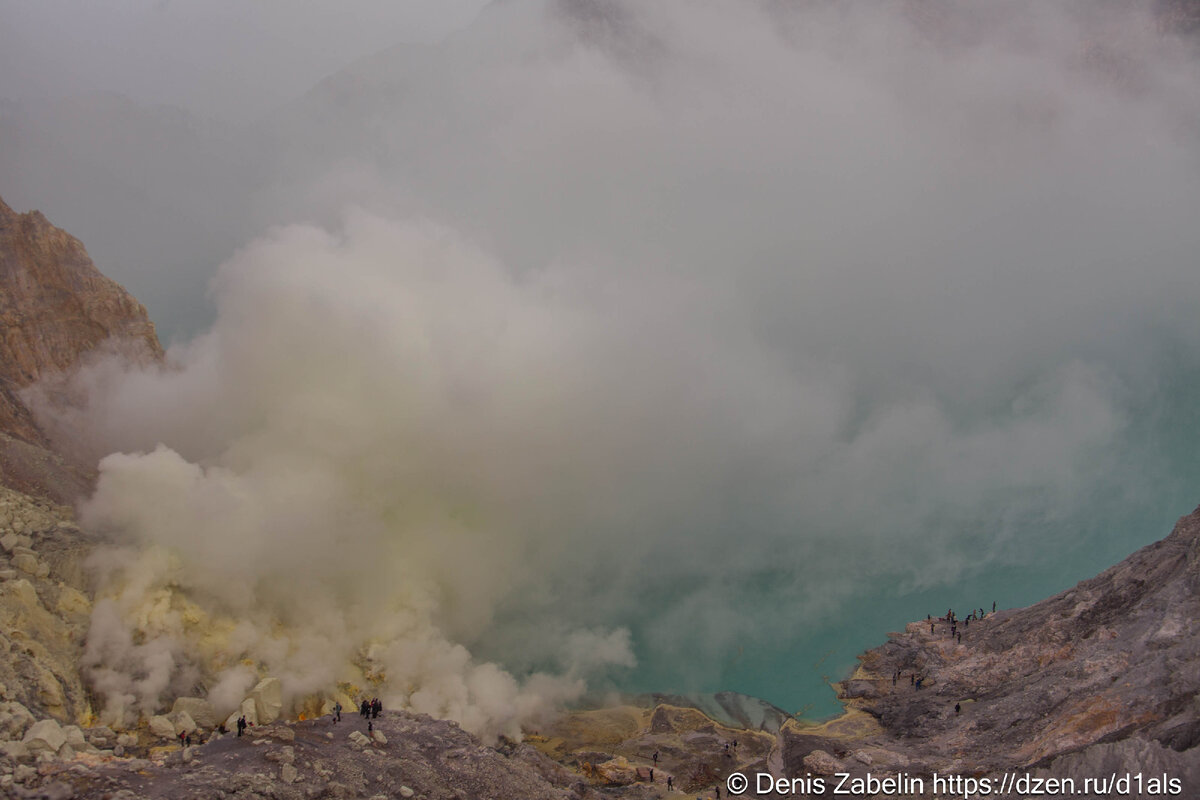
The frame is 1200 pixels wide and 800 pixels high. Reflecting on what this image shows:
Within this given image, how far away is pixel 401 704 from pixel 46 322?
55637mm

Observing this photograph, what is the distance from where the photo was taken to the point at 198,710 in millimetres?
57406

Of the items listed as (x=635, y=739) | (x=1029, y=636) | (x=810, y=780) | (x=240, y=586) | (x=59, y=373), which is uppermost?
(x=59, y=373)

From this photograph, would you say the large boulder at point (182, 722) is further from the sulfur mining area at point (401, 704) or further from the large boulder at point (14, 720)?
the large boulder at point (14, 720)

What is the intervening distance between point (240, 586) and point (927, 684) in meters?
69.5

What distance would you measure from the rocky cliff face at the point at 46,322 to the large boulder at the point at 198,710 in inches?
982

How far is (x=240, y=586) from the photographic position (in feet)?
236

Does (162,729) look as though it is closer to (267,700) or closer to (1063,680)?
(267,700)

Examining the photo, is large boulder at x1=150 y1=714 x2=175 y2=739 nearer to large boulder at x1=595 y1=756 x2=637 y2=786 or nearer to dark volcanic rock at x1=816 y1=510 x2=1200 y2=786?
large boulder at x1=595 y1=756 x2=637 y2=786

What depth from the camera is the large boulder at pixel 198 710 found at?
5691 centimetres

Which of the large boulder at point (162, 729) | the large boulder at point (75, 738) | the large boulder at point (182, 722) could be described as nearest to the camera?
the large boulder at point (75, 738)

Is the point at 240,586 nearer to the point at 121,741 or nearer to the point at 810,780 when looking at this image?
the point at 121,741

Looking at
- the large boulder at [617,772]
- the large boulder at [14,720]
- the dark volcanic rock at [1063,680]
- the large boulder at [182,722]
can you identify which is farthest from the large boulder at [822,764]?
the large boulder at [14,720]

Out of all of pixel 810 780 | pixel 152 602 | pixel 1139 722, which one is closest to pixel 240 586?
pixel 152 602

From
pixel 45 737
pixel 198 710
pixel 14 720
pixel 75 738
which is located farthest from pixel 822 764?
pixel 14 720
